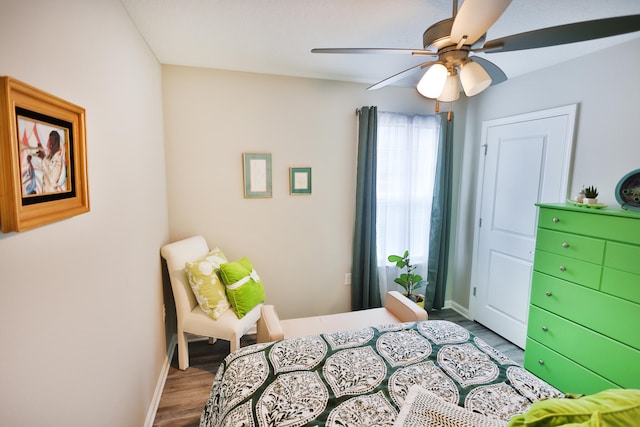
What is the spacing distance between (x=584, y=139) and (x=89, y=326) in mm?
3335

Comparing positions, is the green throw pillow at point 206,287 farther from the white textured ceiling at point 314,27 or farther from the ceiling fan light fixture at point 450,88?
the ceiling fan light fixture at point 450,88

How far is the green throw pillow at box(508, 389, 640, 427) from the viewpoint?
2.42 ft

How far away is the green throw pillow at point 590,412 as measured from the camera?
0.74m

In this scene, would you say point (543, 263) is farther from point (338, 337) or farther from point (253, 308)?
point (253, 308)

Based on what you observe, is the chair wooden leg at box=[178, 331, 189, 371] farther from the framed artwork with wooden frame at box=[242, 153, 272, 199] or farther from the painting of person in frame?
the painting of person in frame

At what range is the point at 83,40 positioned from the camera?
45.9 inches

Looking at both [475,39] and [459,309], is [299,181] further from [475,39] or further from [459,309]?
[459,309]

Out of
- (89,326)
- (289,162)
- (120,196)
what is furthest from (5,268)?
(289,162)

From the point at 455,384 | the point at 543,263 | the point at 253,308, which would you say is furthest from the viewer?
the point at 253,308

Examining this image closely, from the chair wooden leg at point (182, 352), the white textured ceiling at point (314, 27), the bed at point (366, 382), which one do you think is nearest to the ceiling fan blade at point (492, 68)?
the white textured ceiling at point (314, 27)

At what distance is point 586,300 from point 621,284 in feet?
0.79

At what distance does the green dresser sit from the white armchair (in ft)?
7.48

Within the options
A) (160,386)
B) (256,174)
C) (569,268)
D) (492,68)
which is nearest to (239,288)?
(160,386)

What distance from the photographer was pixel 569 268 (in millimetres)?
2062
